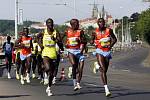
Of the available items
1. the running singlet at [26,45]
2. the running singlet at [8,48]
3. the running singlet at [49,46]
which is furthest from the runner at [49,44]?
the running singlet at [8,48]

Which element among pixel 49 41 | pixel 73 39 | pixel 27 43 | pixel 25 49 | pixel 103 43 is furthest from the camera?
pixel 27 43

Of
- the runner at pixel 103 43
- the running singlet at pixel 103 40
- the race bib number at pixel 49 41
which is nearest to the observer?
the runner at pixel 103 43

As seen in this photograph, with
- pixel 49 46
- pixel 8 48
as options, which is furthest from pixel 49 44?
pixel 8 48

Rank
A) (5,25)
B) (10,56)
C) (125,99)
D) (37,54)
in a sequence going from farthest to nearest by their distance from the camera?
(5,25) < (10,56) < (37,54) < (125,99)

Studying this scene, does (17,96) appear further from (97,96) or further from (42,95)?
(97,96)

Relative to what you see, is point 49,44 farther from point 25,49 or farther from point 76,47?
point 25,49

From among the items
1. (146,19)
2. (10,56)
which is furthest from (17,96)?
(146,19)

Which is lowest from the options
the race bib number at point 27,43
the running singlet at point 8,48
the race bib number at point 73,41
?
the running singlet at point 8,48

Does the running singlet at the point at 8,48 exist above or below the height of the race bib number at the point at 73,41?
below

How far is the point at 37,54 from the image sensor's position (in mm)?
21656

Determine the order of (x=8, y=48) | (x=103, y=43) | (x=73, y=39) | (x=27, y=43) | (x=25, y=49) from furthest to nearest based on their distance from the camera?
1. (x=8, y=48)
2. (x=27, y=43)
3. (x=25, y=49)
4. (x=73, y=39)
5. (x=103, y=43)

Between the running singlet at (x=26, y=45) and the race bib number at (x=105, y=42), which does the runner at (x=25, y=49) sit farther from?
the race bib number at (x=105, y=42)

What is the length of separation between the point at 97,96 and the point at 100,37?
59.9 inches

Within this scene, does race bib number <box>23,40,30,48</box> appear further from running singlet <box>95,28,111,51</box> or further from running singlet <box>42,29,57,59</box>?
running singlet <box>95,28,111,51</box>
